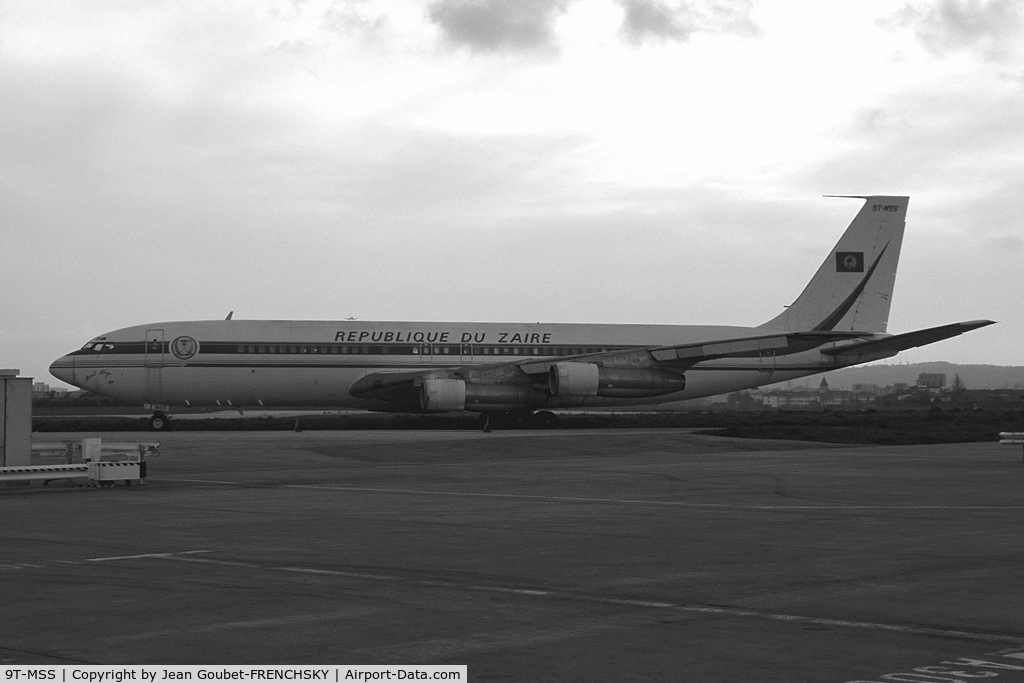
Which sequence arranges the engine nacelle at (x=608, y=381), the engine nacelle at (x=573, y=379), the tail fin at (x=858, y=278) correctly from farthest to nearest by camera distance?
the tail fin at (x=858, y=278)
the engine nacelle at (x=608, y=381)
the engine nacelle at (x=573, y=379)

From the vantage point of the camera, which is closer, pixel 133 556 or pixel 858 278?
pixel 133 556

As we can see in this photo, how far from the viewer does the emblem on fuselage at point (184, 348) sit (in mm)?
43125

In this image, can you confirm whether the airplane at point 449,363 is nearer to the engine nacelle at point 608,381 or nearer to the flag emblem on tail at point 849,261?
the engine nacelle at point 608,381

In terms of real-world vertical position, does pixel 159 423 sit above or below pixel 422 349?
below

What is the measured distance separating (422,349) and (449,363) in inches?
46.8

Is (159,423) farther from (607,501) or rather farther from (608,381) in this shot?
(607,501)

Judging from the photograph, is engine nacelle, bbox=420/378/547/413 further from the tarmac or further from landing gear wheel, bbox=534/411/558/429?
the tarmac

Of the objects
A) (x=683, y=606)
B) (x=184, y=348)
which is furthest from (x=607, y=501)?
(x=184, y=348)

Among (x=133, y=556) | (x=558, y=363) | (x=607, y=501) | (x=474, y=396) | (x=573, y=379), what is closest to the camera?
(x=133, y=556)

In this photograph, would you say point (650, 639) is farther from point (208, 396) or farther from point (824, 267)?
point (824, 267)

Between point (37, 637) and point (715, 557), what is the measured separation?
6.62m

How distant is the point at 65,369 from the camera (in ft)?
143

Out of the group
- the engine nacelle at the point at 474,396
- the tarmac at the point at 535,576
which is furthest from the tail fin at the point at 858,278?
the tarmac at the point at 535,576

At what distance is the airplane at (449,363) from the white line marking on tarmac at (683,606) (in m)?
Result: 31.0
